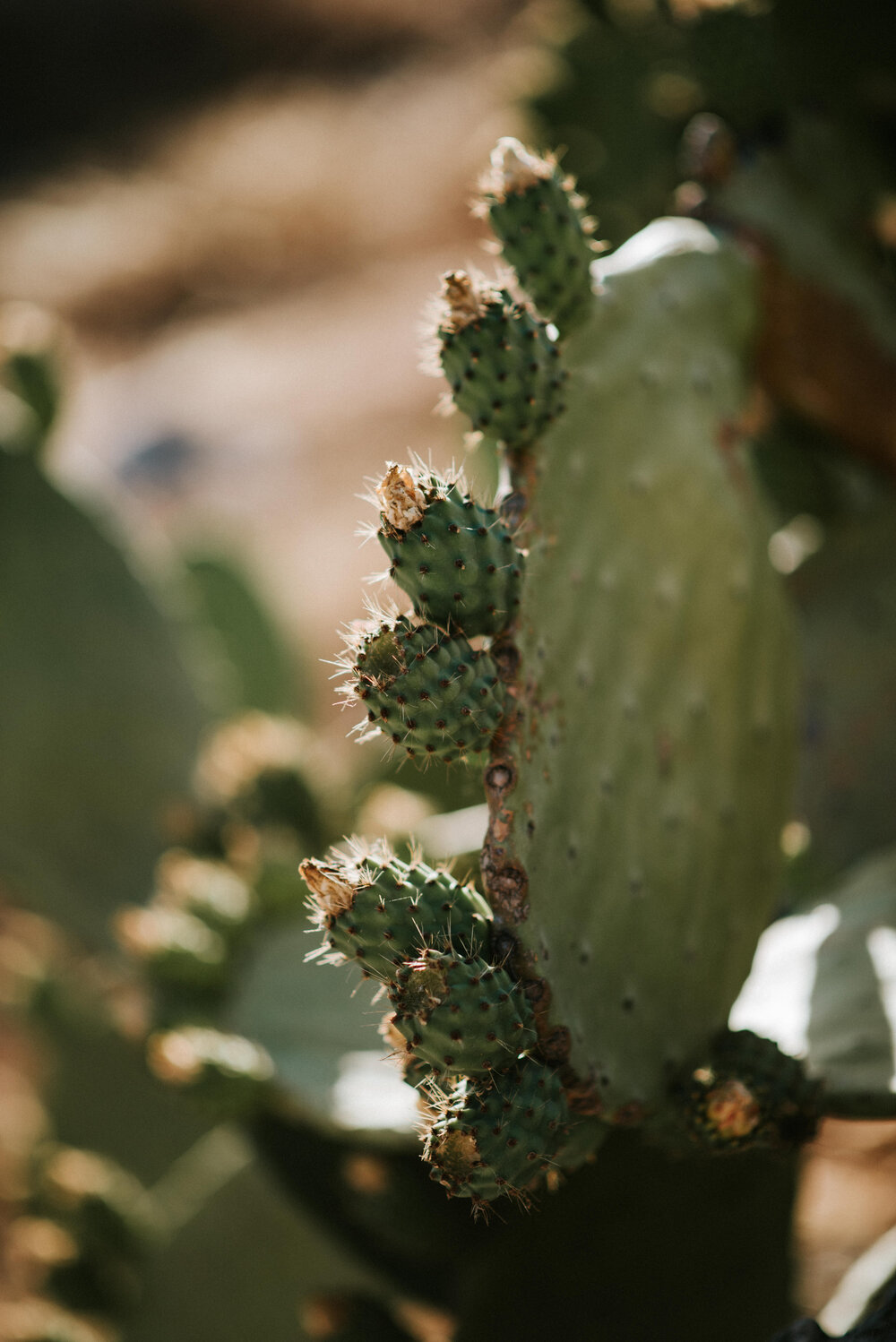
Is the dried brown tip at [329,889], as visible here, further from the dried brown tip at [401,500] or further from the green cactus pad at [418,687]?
the dried brown tip at [401,500]

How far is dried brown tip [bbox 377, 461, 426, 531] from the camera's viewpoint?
2.49ft

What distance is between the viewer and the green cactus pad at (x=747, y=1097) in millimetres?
901

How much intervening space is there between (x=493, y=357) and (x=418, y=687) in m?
0.30

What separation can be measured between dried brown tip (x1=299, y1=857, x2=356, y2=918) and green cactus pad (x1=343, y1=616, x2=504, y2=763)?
0.34 ft

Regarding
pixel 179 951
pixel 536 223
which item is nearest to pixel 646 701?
pixel 536 223

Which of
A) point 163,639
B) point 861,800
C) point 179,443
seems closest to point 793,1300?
point 861,800

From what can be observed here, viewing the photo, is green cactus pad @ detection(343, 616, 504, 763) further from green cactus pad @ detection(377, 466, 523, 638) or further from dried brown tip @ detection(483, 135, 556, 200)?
dried brown tip @ detection(483, 135, 556, 200)

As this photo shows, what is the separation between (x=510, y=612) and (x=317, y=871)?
25 cm

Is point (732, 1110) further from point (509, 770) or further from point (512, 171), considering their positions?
point (512, 171)

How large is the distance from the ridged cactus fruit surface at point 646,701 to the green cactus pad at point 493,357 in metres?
0.08

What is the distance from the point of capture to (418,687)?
2.47ft

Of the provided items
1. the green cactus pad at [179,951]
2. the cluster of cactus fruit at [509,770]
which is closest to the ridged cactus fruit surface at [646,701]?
the cluster of cactus fruit at [509,770]

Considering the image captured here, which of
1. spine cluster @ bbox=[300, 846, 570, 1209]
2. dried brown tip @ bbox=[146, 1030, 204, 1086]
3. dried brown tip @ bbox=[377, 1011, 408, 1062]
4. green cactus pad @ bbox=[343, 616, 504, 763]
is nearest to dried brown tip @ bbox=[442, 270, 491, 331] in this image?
green cactus pad @ bbox=[343, 616, 504, 763]

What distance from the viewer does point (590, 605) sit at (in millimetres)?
968
